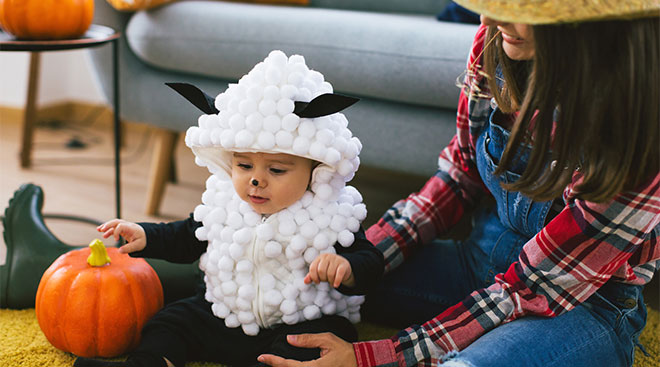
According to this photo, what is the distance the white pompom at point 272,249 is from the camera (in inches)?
38.5

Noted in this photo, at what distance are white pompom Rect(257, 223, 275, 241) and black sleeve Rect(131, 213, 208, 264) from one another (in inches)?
5.2

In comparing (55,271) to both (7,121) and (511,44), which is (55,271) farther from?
(7,121)

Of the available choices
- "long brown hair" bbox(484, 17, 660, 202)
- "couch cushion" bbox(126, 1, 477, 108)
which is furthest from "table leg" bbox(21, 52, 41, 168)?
"long brown hair" bbox(484, 17, 660, 202)

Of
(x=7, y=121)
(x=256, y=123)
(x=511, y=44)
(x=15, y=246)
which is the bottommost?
(x=7, y=121)

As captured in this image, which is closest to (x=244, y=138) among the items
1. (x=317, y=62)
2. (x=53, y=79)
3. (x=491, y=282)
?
(x=491, y=282)

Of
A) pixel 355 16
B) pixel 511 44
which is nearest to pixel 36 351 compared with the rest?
pixel 511 44

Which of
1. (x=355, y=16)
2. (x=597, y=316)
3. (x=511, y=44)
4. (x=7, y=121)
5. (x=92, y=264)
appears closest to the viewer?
(x=511, y=44)

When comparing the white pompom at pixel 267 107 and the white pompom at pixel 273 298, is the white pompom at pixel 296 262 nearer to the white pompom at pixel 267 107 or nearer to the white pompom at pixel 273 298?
the white pompom at pixel 273 298

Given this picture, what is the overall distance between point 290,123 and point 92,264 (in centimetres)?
41

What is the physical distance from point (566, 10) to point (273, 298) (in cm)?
56

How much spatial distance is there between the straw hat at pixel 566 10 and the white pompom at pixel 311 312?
511mm

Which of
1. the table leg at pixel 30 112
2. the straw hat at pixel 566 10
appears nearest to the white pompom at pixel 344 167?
the straw hat at pixel 566 10

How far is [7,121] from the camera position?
8.60 feet

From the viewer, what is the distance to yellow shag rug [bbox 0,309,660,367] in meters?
1.06
